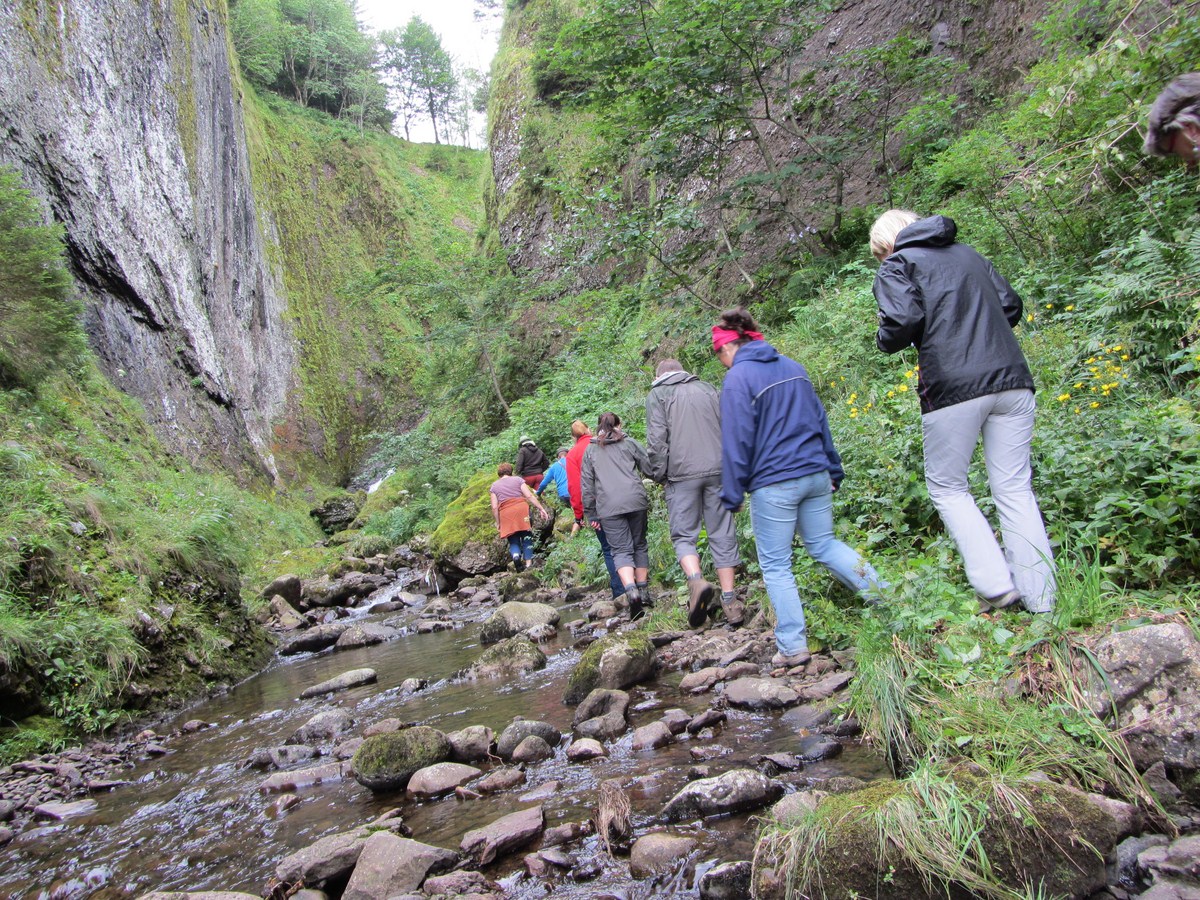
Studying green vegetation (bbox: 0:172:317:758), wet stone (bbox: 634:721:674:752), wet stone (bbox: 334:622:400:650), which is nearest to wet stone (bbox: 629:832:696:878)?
wet stone (bbox: 634:721:674:752)

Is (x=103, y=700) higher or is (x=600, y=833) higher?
(x=600, y=833)

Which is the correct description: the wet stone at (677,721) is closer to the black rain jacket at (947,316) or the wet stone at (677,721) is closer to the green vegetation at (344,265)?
the black rain jacket at (947,316)

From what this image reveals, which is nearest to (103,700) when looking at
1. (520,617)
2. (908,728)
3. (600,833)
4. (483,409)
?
(520,617)

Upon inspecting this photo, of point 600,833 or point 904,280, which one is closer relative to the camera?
point 600,833

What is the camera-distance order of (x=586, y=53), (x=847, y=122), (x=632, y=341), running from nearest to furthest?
(x=586, y=53) < (x=847, y=122) < (x=632, y=341)

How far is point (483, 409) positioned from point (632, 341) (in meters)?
8.92

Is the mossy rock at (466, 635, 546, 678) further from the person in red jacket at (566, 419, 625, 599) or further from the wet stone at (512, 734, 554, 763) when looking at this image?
the wet stone at (512, 734, 554, 763)

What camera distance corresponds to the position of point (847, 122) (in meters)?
11.2

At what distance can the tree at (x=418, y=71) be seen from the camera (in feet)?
221

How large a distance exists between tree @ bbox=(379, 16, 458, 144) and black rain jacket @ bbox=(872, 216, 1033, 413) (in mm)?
71274

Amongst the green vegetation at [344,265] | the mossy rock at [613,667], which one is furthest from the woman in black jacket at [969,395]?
the green vegetation at [344,265]

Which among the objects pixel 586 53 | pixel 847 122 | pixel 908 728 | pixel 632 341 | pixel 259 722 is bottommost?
pixel 259 722

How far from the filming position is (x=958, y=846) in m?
2.08

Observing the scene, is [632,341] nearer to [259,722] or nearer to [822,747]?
[259,722]
